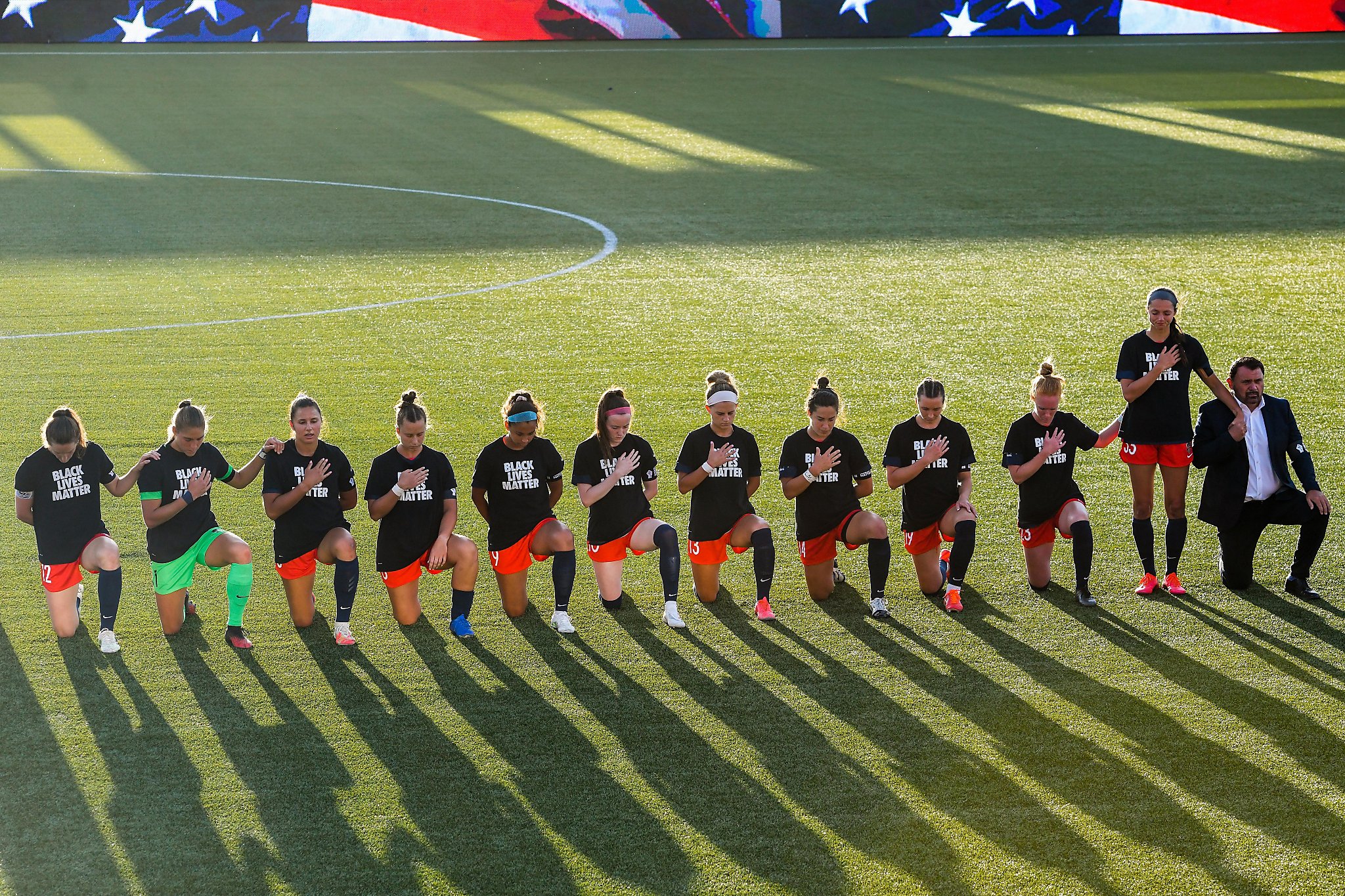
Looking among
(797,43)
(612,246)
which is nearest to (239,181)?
(612,246)

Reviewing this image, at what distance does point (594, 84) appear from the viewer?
31.5 m

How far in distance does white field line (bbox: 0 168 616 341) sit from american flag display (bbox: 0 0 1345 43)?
17.5 metres

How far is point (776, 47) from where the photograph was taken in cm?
3850

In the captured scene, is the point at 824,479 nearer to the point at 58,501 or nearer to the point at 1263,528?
the point at 1263,528

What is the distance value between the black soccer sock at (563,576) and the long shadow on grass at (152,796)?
6.84ft

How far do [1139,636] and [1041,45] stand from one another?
33.6m

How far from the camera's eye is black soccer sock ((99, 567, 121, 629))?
7359 millimetres

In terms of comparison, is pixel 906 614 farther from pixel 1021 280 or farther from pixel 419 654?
pixel 1021 280

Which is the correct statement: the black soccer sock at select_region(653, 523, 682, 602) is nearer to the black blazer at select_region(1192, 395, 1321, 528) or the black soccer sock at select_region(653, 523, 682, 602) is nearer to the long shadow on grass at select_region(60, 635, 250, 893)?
the long shadow on grass at select_region(60, 635, 250, 893)

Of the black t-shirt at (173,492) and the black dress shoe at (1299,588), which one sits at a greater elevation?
the black t-shirt at (173,492)

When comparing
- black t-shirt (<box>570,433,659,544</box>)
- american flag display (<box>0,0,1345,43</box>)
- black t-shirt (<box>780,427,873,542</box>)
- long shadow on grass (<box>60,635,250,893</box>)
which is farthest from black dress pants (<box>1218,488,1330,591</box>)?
american flag display (<box>0,0,1345,43</box>)

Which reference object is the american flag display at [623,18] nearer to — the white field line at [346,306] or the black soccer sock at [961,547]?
the white field line at [346,306]

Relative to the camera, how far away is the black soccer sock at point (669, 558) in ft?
25.6

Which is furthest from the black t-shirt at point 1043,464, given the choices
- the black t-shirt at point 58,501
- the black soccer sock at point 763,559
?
the black t-shirt at point 58,501
